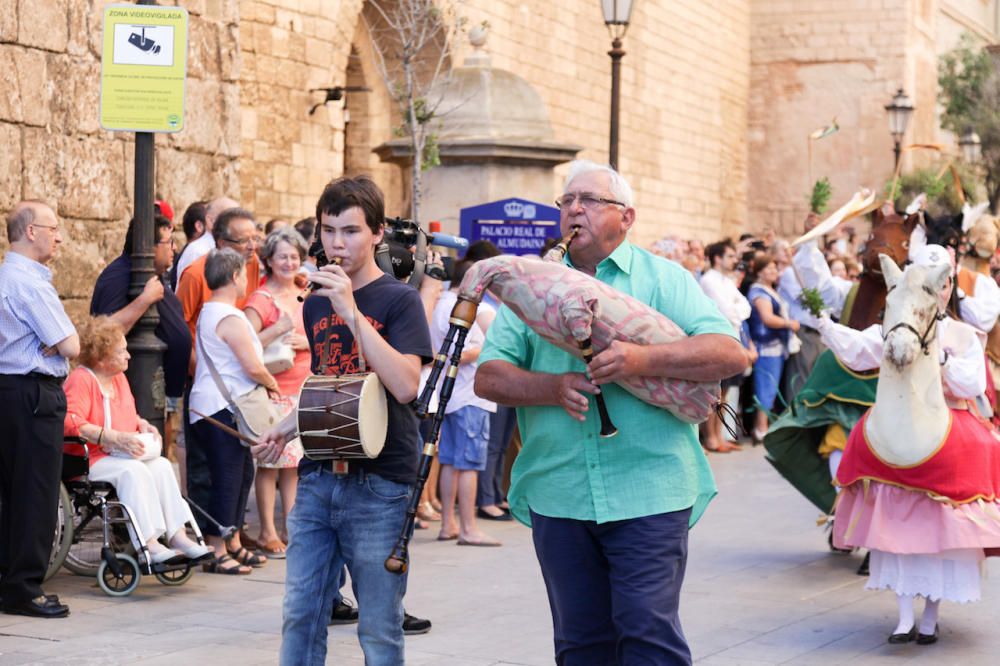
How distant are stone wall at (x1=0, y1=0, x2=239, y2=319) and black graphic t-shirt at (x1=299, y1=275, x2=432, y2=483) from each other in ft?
15.9

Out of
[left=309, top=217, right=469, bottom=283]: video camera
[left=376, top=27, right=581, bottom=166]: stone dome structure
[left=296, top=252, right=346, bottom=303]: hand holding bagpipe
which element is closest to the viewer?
[left=296, top=252, right=346, bottom=303]: hand holding bagpipe

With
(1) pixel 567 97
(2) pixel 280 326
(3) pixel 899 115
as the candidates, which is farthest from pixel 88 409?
(3) pixel 899 115

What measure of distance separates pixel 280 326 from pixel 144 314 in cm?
79

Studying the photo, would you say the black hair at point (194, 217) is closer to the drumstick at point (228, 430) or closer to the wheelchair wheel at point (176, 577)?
the drumstick at point (228, 430)

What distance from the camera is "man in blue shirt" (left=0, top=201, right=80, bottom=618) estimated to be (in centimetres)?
688

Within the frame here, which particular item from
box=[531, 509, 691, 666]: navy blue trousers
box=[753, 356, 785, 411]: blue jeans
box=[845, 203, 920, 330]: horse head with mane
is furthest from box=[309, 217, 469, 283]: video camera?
box=[753, 356, 785, 411]: blue jeans

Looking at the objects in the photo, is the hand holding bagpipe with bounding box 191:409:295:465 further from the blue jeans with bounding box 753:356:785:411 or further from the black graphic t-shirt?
the blue jeans with bounding box 753:356:785:411

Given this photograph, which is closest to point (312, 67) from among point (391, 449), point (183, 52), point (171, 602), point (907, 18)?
point (183, 52)

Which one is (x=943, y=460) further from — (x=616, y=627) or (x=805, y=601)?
(x=616, y=627)

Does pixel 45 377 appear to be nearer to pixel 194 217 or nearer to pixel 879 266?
pixel 194 217

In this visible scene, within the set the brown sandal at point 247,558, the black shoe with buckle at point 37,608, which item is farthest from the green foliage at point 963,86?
the black shoe with buckle at point 37,608

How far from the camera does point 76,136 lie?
9680mm

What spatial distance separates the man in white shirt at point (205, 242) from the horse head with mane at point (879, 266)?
11.9 ft

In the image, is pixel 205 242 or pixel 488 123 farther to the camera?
pixel 488 123
